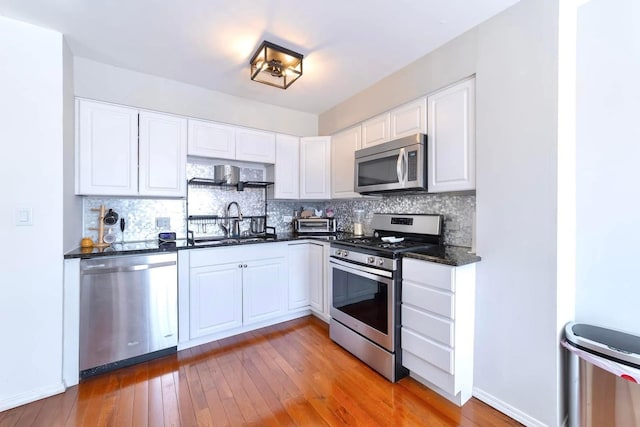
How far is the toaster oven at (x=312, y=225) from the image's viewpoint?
10.6ft

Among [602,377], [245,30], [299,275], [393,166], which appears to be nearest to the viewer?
[602,377]

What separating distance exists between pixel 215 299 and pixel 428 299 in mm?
1866

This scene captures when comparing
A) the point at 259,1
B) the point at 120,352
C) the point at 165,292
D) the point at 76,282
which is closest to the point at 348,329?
the point at 165,292

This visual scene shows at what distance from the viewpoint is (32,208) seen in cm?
183

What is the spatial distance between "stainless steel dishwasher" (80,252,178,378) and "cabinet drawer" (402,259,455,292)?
6.34ft

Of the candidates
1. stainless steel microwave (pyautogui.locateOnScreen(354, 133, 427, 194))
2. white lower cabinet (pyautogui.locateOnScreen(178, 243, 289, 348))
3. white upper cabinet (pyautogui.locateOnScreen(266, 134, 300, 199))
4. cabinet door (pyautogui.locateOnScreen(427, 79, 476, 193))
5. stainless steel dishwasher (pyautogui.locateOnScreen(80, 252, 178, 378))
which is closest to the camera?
cabinet door (pyautogui.locateOnScreen(427, 79, 476, 193))

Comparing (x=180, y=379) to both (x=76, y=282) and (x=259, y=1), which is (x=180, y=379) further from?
(x=259, y=1)

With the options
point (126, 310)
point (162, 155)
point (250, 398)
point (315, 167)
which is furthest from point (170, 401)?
point (315, 167)

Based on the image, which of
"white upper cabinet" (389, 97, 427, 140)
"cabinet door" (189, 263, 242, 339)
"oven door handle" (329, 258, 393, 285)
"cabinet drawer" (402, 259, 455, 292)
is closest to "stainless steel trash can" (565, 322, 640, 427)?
"cabinet drawer" (402, 259, 455, 292)

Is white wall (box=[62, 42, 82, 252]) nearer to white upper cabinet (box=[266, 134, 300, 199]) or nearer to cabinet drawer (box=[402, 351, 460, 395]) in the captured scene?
white upper cabinet (box=[266, 134, 300, 199])

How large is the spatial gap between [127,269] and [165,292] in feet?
1.14

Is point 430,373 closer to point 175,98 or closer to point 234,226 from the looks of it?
point 234,226

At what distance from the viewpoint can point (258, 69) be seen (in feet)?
6.92

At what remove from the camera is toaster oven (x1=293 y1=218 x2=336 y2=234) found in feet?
10.6
